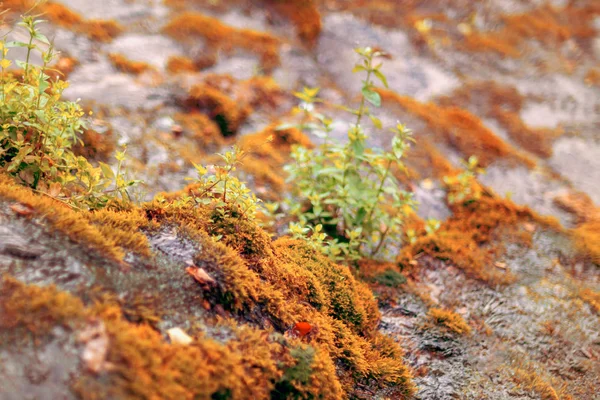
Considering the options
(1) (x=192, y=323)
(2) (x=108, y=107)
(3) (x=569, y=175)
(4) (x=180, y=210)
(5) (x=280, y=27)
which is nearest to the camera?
(1) (x=192, y=323)

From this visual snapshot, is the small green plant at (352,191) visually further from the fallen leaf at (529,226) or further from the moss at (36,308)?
the moss at (36,308)

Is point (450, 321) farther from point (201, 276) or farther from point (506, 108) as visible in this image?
point (506, 108)

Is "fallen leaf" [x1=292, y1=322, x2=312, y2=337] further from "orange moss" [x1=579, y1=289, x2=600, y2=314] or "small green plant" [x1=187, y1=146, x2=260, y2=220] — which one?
"orange moss" [x1=579, y1=289, x2=600, y2=314]

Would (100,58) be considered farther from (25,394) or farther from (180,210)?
(25,394)

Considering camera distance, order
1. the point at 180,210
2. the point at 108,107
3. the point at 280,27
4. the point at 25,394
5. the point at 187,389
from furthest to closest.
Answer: the point at 280,27
the point at 108,107
the point at 180,210
the point at 187,389
the point at 25,394

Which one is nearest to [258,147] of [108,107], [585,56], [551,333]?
[108,107]

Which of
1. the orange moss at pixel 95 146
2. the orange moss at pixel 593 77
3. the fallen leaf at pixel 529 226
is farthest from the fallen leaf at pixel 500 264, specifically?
the orange moss at pixel 593 77

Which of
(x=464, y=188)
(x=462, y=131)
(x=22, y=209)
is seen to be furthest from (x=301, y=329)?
(x=462, y=131)
